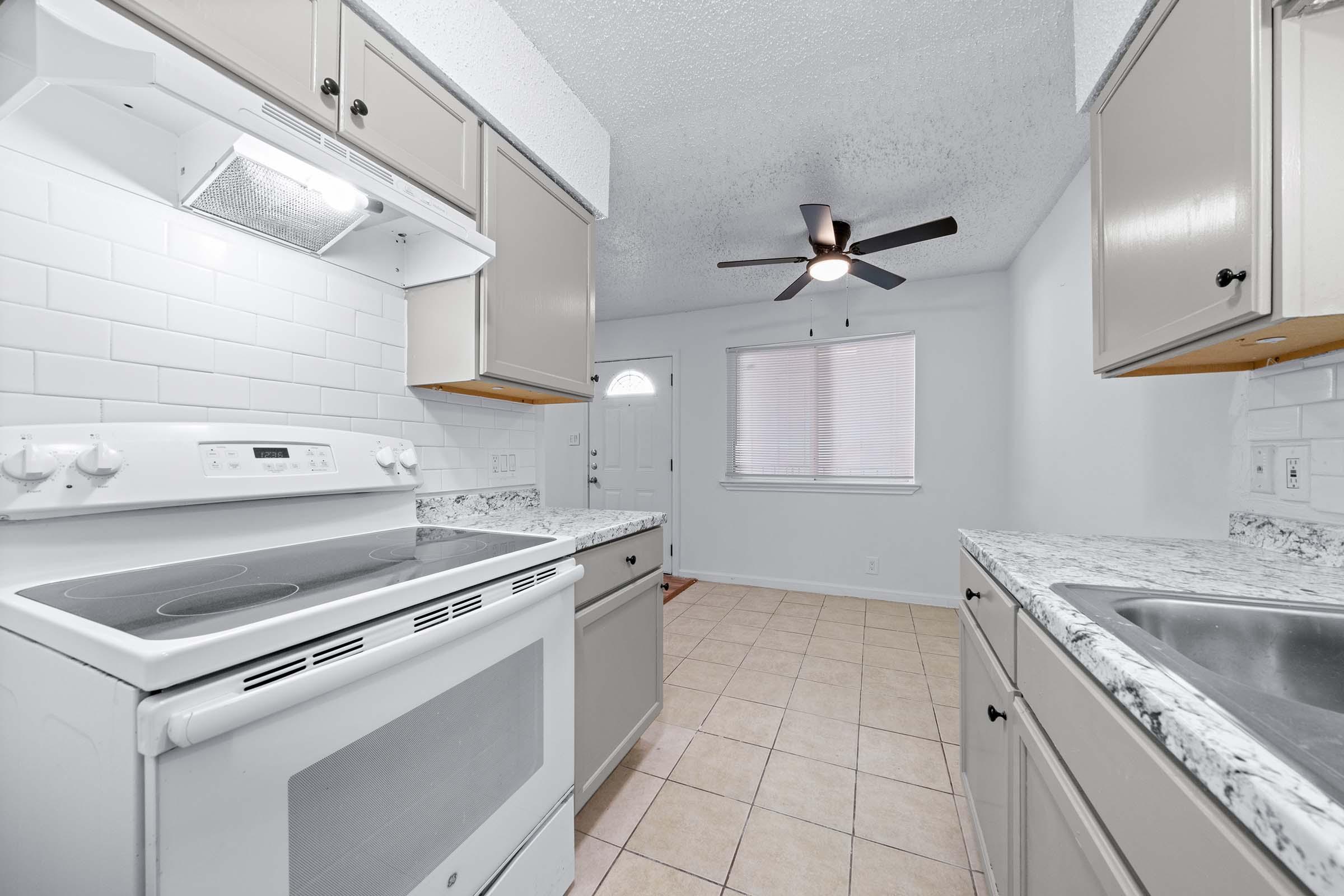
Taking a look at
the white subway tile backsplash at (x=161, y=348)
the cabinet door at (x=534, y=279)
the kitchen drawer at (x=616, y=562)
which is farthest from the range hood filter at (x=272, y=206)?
the kitchen drawer at (x=616, y=562)

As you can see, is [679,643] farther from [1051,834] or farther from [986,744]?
[1051,834]

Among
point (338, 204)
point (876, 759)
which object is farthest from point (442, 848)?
point (876, 759)

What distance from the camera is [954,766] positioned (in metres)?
1.78

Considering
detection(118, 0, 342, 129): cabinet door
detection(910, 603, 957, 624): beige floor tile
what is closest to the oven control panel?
detection(118, 0, 342, 129): cabinet door

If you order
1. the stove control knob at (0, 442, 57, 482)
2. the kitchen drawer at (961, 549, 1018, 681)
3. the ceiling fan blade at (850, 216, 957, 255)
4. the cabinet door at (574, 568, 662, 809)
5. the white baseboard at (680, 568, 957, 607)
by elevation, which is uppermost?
the ceiling fan blade at (850, 216, 957, 255)

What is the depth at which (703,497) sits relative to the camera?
4.29m

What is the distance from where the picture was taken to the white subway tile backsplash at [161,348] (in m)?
1.00

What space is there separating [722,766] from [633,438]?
3122mm

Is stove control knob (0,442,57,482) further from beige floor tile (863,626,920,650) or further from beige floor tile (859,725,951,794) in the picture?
beige floor tile (863,626,920,650)

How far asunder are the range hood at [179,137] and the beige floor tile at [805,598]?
3214mm

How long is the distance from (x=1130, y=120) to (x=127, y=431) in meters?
2.26

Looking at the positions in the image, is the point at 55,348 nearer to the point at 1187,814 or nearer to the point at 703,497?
the point at 1187,814

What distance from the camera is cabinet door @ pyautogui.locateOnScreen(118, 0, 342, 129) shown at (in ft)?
2.89

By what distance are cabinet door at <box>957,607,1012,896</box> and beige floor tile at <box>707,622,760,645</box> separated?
151 cm
